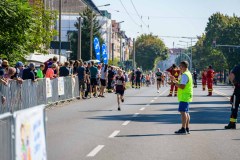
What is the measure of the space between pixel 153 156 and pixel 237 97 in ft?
20.4

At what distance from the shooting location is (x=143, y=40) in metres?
170

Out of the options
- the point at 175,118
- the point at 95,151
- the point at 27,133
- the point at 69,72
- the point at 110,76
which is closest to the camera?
the point at 27,133

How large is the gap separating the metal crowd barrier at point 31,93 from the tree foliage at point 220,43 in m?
82.3

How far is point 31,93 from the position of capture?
22.6 m

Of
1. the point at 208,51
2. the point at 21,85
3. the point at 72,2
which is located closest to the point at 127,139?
the point at 21,85

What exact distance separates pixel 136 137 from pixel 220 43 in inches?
4377

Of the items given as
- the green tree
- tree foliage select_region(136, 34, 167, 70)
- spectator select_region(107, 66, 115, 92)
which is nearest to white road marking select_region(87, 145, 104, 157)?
spectator select_region(107, 66, 115, 92)

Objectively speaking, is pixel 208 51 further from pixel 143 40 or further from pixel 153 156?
pixel 153 156

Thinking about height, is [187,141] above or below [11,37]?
below

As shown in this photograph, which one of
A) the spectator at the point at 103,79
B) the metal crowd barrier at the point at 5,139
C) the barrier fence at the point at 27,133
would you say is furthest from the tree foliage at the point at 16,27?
the barrier fence at the point at 27,133

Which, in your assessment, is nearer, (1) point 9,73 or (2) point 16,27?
(1) point 9,73

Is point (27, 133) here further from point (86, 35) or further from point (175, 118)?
point (86, 35)

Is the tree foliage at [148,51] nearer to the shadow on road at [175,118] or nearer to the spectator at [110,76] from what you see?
the spectator at [110,76]

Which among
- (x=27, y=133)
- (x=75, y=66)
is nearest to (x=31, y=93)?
(x=75, y=66)
